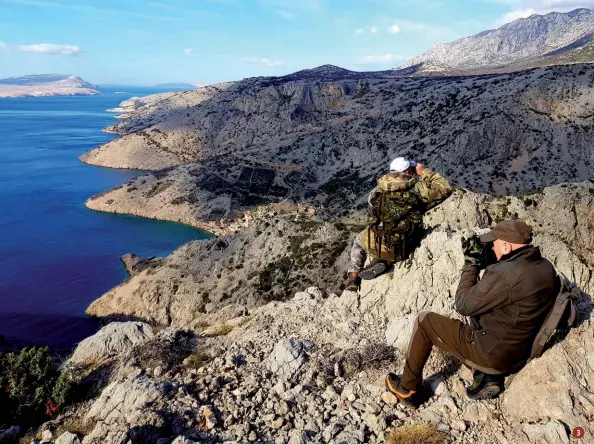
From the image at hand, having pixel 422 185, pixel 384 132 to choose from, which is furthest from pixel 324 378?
pixel 384 132

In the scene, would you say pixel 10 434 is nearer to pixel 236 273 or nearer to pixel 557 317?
pixel 557 317

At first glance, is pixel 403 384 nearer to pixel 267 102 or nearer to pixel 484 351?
pixel 484 351

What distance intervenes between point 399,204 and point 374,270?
188 centimetres

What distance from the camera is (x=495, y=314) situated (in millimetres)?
5477

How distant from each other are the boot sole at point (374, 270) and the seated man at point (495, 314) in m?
3.07

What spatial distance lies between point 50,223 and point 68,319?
35.1 meters

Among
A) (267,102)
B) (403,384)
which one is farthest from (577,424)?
(267,102)

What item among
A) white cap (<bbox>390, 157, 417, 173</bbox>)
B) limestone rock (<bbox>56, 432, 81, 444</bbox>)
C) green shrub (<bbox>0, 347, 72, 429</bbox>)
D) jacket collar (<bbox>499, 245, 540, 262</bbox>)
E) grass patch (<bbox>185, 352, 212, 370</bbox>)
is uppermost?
white cap (<bbox>390, 157, 417, 173</bbox>)

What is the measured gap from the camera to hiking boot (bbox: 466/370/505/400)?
627cm

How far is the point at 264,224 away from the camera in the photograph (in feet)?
123

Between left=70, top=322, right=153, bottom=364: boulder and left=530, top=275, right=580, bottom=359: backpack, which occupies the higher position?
left=530, top=275, right=580, bottom=359: backpack

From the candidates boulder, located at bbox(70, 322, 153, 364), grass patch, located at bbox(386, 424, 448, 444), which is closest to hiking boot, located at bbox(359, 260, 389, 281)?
grass patch, located at bbox(386, 424, 448, 444)

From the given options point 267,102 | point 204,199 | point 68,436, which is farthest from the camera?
point 267,102

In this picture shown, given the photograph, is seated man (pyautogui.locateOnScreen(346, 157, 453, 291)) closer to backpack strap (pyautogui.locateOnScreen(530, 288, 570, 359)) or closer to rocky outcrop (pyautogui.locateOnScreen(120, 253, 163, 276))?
backpack strap (pyautogui.locateOnScreen(530, 288, 570, 359))
